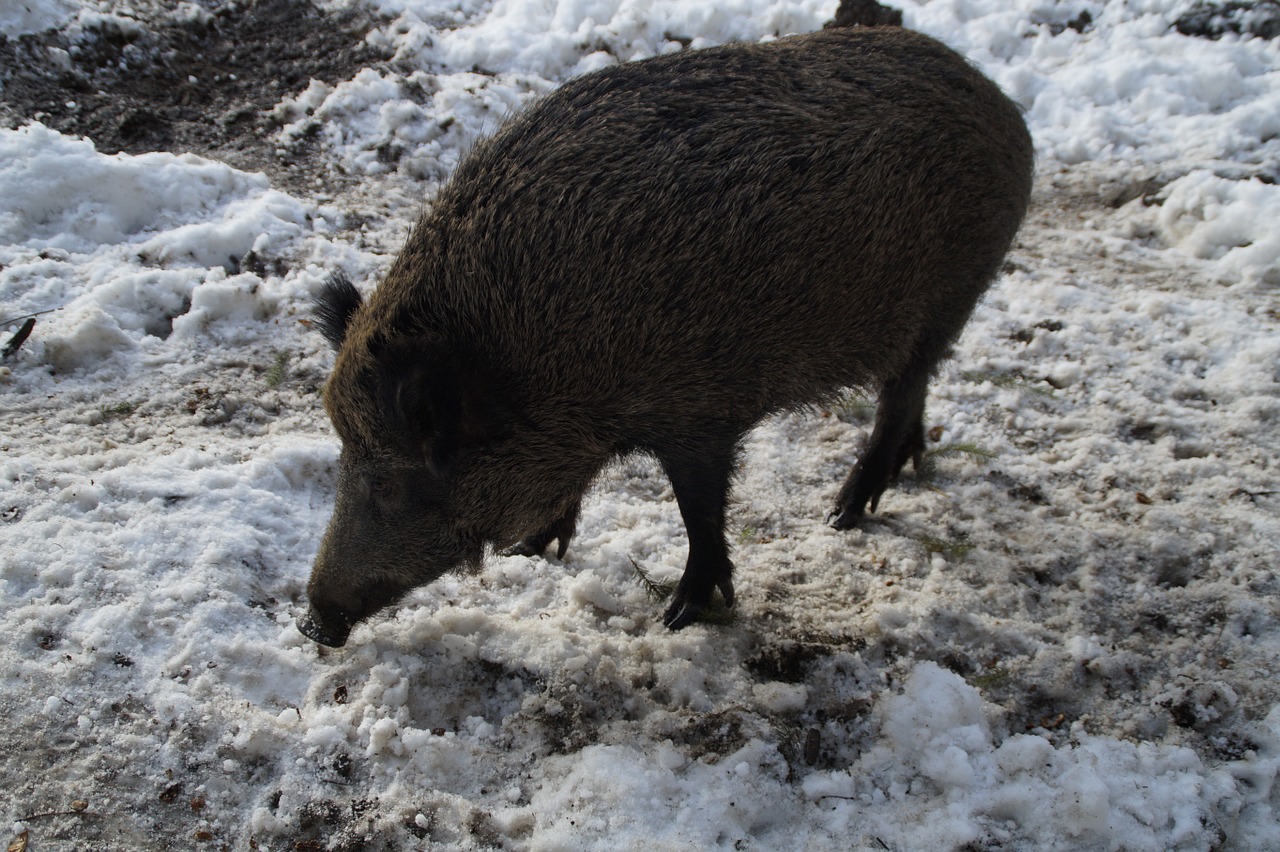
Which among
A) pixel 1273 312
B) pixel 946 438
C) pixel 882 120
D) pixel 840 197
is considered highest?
pixel 882 120

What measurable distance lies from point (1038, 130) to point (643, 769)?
5.30 meters

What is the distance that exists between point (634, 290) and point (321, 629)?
1345 millimetres

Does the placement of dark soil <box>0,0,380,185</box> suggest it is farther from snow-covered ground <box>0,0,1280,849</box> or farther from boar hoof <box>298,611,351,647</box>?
boar hoof <box>298,611,351,647</box>

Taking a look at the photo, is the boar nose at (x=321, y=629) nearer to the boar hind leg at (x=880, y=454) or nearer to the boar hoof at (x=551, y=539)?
the boar hoof at (x=551, y=539)

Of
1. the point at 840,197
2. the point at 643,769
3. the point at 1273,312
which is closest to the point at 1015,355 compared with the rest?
the point at 1273,312

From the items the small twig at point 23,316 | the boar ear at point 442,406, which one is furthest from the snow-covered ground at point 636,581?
the boar ear at point 442,406

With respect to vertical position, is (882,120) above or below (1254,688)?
above

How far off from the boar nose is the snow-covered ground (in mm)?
76

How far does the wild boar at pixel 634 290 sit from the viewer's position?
2.35 meters

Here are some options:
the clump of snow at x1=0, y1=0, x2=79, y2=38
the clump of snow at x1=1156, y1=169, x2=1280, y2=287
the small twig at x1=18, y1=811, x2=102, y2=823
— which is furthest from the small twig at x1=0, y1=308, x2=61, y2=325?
the clump of snow at x1=1156, y1=169, x2=1280, y2=287

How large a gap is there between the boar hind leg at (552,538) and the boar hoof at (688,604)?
1.53 feet

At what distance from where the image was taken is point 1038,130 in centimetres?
582

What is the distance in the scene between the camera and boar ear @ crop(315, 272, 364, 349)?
8.78 feet

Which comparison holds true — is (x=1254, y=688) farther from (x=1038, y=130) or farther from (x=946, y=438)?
(x=1038, y=130)
